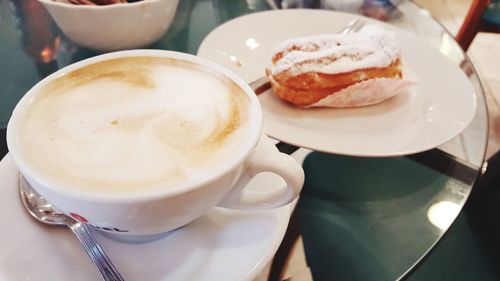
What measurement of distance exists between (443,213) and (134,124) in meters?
0.46

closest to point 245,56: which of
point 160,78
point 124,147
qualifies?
point 160,78

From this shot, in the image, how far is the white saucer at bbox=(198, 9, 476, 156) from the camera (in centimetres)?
62

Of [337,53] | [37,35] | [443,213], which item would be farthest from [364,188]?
[37,35]

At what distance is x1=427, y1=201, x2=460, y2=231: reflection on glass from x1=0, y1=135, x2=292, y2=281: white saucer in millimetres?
288

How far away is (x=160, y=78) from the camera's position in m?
0.47

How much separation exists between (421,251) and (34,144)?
1.59 ft

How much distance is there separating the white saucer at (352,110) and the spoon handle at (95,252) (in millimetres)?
292

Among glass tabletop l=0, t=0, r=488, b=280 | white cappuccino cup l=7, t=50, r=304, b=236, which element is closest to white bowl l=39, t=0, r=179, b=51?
glass tabletop l=0, t=0, r=488, b=280

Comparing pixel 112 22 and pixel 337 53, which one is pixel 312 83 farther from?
pixel 112 22

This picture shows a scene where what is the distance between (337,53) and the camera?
0.73 meters

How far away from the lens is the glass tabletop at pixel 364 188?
595 millimetres

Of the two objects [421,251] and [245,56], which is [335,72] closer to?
[245,56]

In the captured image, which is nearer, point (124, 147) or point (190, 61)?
point (124, 147)

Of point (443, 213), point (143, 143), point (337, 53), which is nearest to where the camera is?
point (143, 143)
